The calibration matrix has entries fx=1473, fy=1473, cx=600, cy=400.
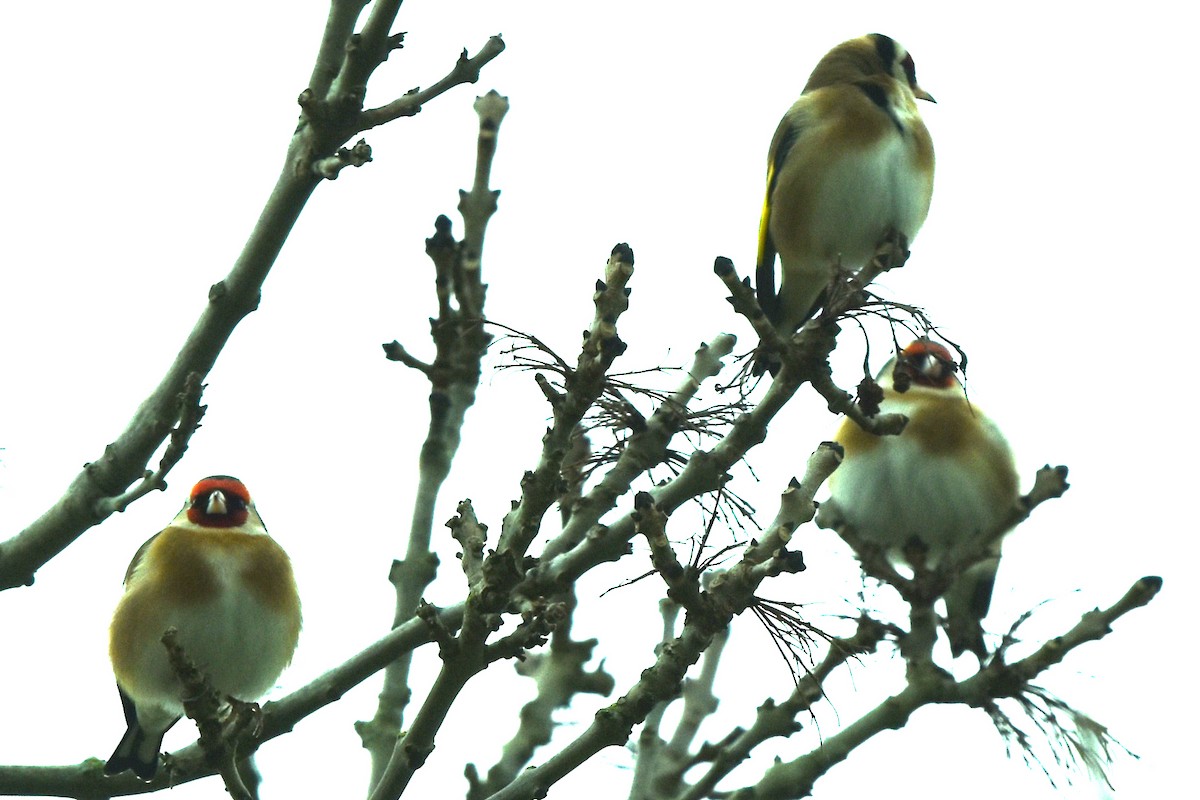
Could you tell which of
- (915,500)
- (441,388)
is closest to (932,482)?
(915,500)

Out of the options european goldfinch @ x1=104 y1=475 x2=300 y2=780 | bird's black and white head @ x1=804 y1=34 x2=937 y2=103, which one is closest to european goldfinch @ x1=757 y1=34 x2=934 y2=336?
bird's black and white head @ x1=804 y1=34 x2=937 y2=103

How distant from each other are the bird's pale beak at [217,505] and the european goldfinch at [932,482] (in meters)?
2.42

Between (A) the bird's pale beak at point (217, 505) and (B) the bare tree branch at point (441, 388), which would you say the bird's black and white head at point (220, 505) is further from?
(B) the bare tree branch at point (441, 388)

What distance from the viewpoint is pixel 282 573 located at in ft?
17.2

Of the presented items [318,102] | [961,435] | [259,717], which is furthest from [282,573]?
[961,435]

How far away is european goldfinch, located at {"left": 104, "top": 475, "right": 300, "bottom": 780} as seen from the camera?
491 cm

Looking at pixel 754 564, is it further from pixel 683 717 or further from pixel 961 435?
pixel 961 435

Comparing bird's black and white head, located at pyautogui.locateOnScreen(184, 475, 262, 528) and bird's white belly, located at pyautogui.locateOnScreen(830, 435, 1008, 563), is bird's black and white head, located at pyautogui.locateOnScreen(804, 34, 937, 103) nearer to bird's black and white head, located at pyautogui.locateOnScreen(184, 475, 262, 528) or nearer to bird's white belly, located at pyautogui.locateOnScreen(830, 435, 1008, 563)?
bird's white belly, located at pyautogui.locateOnScreen(830, 435, 1008, 563)

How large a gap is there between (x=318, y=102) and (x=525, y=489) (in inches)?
40.0

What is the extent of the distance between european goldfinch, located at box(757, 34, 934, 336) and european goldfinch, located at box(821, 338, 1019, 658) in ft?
2.62

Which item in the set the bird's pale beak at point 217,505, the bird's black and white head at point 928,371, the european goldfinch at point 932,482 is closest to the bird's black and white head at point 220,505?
the bird's pale beak at point 217,505

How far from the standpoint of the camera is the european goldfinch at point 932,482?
6070 mm

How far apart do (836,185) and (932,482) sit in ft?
5.45

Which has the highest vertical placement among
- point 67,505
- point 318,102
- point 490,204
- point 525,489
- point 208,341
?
point 490,204
